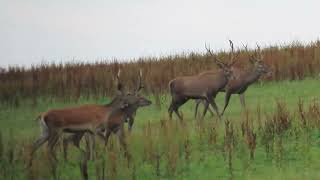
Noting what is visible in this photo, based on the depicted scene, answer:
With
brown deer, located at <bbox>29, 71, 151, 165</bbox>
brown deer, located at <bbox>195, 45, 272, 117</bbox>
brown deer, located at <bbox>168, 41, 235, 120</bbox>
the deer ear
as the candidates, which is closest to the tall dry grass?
brown deer, located at <bbox>195, 45, 272, 117</bbox>

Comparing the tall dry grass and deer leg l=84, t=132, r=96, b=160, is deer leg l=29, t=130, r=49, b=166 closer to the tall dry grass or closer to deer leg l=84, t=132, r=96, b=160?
deer leg l=84, t=132, r=96, b=160

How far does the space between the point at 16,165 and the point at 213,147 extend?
335 cm

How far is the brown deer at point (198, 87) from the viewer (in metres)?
16.3

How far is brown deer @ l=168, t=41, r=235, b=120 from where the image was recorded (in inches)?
640

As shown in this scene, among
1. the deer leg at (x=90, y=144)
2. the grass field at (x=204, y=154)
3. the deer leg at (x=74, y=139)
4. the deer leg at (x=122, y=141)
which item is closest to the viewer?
the grass field at (x=204, y=154)

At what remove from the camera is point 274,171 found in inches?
402

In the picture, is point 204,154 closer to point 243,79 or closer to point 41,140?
point 41,140

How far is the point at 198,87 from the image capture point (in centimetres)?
1627

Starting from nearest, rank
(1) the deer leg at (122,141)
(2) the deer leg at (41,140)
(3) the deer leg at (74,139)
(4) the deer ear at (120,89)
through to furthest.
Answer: (1) the deer leg at (122,141) → (2) the deer leg at (41,140) → (3) the deer leg at (74,139) → (4) the deer ear at (120,89)

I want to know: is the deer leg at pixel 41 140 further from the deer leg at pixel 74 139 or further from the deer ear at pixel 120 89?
the deer ear at pixel 120 89

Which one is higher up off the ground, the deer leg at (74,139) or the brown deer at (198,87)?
the brown deer at (198,87)

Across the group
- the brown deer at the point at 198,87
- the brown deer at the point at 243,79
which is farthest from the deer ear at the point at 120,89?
the brown deer at the point at 243,79

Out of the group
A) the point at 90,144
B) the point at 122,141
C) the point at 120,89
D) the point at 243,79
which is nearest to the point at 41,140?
the point at 90,144

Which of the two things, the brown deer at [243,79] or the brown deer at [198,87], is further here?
the brown deer at [243,79]
